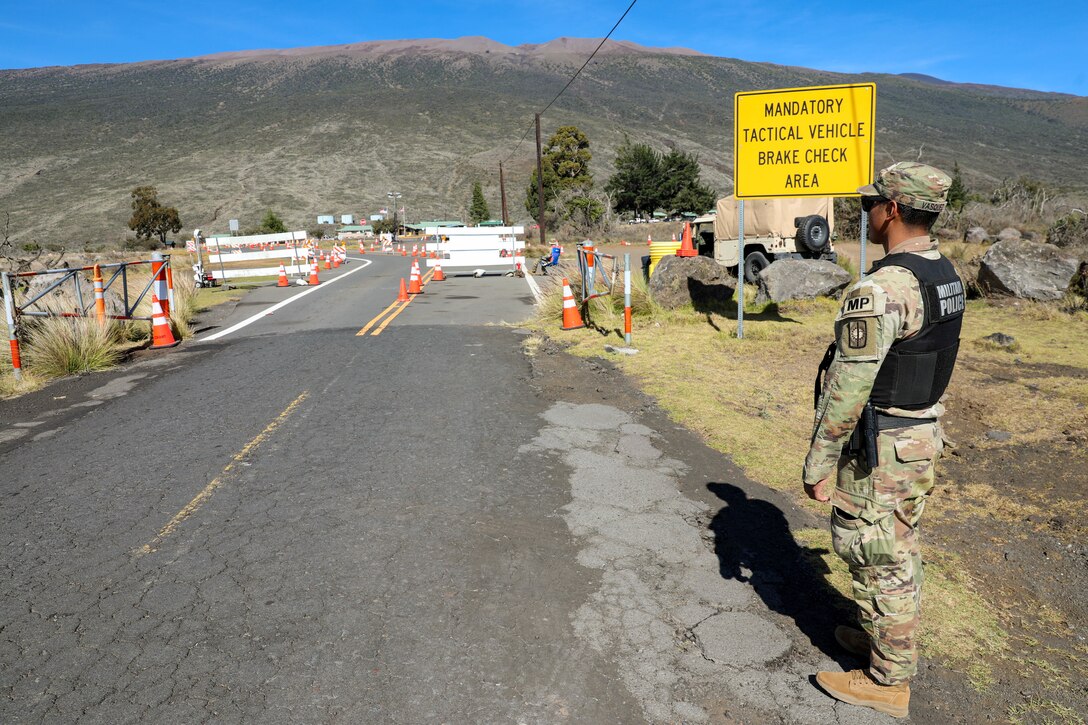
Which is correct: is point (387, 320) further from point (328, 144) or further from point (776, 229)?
point (328, 144)

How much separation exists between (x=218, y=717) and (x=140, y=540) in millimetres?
1825

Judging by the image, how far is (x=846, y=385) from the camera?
2617mm

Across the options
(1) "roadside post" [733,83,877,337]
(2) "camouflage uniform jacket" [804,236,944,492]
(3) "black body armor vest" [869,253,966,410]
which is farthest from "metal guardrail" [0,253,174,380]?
(3) "black body armor vest" [869,253,966,410]

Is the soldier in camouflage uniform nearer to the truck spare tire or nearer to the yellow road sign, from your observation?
the yellow road sign

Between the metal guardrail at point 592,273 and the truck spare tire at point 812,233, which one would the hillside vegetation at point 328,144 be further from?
the truck spare tire at point 812,233

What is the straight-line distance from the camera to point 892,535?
2.70 m

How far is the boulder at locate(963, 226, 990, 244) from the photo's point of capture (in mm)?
20125

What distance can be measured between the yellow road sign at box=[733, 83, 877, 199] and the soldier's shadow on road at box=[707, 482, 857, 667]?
6.48 meters

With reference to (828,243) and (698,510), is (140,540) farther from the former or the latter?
(828,243)

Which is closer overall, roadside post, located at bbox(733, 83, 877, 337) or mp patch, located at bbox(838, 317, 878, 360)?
mp patch, located at bbox(838, 317, 878, 360)

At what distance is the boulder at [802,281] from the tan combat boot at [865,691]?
1130 centimetres

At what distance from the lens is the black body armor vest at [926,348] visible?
258 centimetres

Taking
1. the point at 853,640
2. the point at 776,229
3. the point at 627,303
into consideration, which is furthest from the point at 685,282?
the point at 853,640

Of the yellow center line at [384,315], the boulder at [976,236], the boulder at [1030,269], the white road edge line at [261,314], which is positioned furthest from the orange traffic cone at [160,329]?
the boulder at [976,236]
